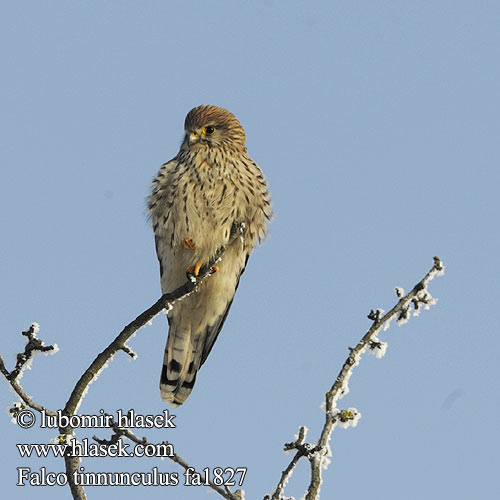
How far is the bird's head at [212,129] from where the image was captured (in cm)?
513

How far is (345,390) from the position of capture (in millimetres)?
2414

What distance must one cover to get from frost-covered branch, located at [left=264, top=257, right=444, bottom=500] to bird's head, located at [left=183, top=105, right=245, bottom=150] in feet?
8.98

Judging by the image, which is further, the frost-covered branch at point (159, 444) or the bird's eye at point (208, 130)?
the bird's eye at point (208, 130)

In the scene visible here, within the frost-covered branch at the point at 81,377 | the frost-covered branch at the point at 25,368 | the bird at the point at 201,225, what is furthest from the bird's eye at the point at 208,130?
the frost-covered branch at the point at 25,368

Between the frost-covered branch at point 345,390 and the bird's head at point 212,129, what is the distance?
2738 millimetres

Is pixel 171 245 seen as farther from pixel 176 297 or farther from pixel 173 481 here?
pixel 173 481

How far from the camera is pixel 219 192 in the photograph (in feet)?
15.4

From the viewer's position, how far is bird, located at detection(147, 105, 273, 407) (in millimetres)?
4660

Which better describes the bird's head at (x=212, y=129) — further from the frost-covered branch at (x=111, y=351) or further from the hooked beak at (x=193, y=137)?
the frost-covered branch at (x=111, y=351)

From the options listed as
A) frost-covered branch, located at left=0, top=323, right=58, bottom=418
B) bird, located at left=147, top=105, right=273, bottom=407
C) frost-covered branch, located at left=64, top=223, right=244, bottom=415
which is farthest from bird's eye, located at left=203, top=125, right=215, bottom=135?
frost-covered branch, located at left=0, top=323, right=58, bottom=418

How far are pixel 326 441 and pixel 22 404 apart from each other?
1.04 meters

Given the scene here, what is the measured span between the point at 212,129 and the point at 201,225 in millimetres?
917

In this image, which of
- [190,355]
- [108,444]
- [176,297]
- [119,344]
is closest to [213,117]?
[190,355]

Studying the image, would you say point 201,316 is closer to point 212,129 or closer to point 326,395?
point 212,129
